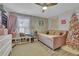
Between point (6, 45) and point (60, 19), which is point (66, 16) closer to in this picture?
point (60, 19)

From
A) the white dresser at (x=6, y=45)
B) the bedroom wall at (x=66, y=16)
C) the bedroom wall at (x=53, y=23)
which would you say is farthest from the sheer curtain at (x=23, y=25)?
the bedroom wall at (x=66, y=16)

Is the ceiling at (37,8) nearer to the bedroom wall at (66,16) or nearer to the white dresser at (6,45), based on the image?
the bedroom wall at (66,16)

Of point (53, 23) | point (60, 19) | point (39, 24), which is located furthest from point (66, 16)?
point (39, 24)

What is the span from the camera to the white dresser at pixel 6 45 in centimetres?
165

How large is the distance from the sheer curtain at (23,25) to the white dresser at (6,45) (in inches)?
8.3

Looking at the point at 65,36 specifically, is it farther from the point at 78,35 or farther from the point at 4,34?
the point at 4,34

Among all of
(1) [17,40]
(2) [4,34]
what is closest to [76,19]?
(1) [17,40]

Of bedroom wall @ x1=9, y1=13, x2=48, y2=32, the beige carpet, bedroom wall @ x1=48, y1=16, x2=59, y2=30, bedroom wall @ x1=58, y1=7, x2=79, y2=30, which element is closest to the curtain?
bedroom wall @ x1=9, y1=13, x2=48, y2=32

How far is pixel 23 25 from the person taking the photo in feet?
5.79

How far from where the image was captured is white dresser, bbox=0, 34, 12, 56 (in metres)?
1.65

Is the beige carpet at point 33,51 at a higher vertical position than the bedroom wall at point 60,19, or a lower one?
lower

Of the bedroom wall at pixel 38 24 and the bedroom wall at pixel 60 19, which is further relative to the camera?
the bedroom wall at pixel 38 24

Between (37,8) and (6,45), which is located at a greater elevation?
(37,8)

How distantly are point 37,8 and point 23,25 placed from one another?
1.29 feet
